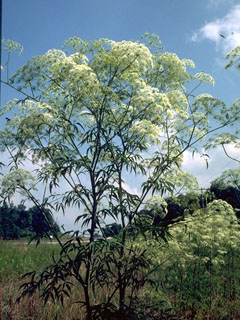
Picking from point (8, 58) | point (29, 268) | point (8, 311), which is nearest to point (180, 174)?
point (8, 58)

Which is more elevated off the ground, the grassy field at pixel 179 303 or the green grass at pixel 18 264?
the green grass at pixel 18 264

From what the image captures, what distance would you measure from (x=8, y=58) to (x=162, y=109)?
2.64m

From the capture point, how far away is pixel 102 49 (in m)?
5.32

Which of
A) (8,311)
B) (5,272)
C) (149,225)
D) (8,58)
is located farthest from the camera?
Answer: (5,272)

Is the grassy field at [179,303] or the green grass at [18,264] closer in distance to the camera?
the grassy field at [179,303]

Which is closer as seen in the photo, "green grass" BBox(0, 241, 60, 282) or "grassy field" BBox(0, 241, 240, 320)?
"grassy field" BBox(0, 241, 240, 320)

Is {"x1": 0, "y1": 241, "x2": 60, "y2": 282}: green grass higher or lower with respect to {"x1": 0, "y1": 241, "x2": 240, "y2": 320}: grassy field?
higher

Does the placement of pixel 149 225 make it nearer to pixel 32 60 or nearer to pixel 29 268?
pixel 32 60

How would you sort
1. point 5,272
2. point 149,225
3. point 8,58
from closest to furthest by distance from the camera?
point 149,225
point 8,58
point 5,272

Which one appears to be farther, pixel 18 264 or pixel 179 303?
pixel 18 264

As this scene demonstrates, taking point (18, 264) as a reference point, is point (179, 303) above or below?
below

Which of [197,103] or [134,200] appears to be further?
[197,103]

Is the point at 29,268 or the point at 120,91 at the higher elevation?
the point at 120,91

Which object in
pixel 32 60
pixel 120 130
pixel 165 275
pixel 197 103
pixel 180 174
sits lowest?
pixel 165 275
